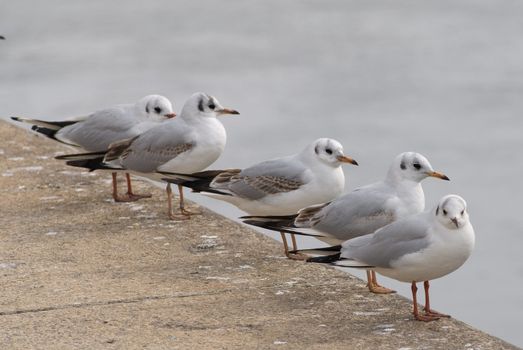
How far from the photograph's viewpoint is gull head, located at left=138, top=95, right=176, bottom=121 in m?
9.09

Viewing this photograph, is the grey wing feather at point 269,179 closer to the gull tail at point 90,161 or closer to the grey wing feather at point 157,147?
the grey wing feather at point 157,147

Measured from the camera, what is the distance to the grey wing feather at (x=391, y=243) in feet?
21.1

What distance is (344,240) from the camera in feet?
23.5

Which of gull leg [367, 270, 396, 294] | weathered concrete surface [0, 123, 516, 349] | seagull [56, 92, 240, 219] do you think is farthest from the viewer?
seagull [56, 92, 240, 219]

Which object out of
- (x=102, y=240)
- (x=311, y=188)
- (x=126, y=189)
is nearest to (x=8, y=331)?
(x=102, y=240)

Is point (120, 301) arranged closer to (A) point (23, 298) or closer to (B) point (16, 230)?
(A) point (23, 298)

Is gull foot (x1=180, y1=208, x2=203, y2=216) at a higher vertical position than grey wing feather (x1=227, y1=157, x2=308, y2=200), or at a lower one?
lower

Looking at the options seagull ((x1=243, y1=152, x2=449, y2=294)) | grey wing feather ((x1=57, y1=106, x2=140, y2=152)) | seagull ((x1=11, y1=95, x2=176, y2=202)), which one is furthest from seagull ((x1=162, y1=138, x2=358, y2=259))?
grey wing feather ((x1=57, y1=106, x2=140, y2=152))

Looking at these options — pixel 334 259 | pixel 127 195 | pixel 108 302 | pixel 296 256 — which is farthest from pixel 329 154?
pixel 127 195

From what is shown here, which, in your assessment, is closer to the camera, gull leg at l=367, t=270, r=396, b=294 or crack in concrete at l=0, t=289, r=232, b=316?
crack in concrete at l=0, t=289, r=232, b=316

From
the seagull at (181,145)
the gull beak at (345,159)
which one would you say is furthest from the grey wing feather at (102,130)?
the gull beak at (345,159)

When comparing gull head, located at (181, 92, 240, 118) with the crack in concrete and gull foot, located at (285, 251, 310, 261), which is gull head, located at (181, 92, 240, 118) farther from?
the crack in concrete

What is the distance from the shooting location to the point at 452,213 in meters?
6.28

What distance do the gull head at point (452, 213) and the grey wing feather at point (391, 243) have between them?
0.12 m
